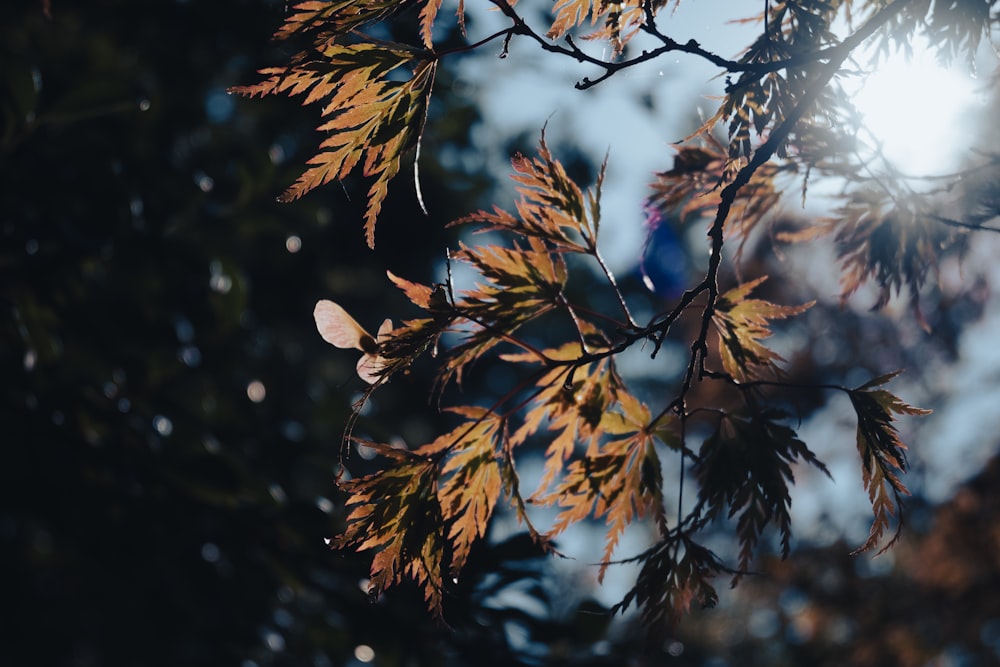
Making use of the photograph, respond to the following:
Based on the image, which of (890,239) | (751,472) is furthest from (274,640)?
(890,239)

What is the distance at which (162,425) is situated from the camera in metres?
1.71

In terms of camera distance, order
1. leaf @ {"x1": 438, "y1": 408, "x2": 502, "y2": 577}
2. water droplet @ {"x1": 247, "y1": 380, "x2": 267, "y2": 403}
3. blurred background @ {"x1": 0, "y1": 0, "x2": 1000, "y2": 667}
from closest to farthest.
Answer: leaf @ {"x1": 438, "y1": 408, "x2": 502, "y2": 577}, blurred background @ {"x1": 0, "y1": 0, "x2": 1000, "y2": 667}, water droplet @ {"x1": 247, "y1": 380, "x2": 267, "y2": 403}

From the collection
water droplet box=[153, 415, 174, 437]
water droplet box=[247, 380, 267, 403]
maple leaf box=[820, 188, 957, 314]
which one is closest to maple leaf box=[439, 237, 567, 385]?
maple leaf box=[820, 188, 957, 314]

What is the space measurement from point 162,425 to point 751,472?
1.40 m

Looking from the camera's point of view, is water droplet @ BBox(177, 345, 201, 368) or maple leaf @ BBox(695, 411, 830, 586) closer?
maple leaf @ BBox(695, 411, 830, 586)

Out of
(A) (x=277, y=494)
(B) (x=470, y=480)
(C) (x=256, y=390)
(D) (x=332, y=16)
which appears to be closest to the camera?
(D) (x=332, y=16)

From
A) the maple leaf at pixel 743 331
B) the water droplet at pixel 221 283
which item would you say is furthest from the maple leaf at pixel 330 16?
the water droplet at pixel 221 283

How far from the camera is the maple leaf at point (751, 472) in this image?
0.91 metres

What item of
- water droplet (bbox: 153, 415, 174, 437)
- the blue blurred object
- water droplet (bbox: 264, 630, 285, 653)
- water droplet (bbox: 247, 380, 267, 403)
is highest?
water droplet (bbox: 153, 415, 174, 437)

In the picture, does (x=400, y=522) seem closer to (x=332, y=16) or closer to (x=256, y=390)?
(x=332, y=16)

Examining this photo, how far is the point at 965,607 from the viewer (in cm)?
572

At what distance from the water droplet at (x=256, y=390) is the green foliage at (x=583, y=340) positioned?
4.51 ft

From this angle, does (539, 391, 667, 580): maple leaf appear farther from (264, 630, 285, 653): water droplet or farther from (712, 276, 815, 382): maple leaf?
(264, 630, 285, 653): water droplet

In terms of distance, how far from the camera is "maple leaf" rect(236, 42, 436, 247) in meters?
0.87
